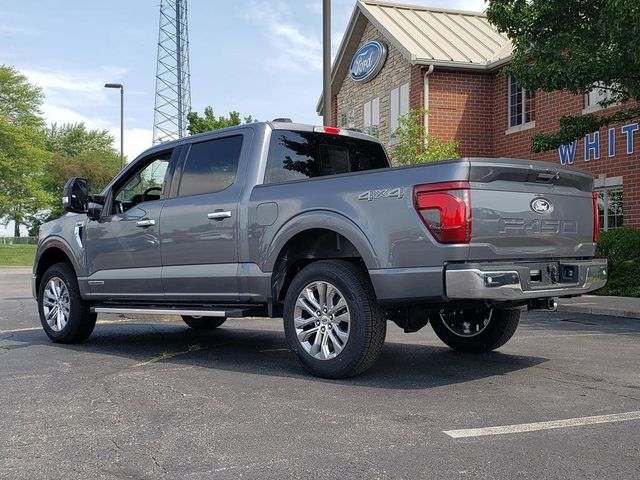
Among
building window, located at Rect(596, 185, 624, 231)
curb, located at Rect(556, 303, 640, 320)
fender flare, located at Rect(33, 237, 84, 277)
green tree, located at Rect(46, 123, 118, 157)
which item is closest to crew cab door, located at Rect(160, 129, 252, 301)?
fender flare, located at Rect(33, 237, 84, 277)

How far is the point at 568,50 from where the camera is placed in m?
12.3

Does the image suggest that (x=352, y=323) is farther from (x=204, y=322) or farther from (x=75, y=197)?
(x=204, y=322)

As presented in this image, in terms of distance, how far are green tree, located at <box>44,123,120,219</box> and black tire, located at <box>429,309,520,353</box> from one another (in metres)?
58.9

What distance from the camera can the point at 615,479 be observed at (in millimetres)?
3238

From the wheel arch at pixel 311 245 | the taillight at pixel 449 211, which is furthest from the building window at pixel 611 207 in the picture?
the taillight at pixel 449 211

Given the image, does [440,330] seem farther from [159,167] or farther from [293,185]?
[159,167]

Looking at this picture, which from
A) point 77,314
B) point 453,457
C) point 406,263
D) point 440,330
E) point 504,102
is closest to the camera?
point 453,457

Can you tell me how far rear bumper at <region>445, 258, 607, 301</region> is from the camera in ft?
15.5

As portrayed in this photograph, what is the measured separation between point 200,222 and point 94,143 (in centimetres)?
7903

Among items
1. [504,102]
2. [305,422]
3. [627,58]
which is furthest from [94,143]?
[305,422]

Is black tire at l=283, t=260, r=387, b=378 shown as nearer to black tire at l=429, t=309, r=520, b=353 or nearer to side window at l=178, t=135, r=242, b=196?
side window at l=178, t=135, r=242, b=196

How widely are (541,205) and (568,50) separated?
26.7ft

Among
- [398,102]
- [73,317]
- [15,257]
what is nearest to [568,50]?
[73,317]

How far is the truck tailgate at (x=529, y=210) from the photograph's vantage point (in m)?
4.89
